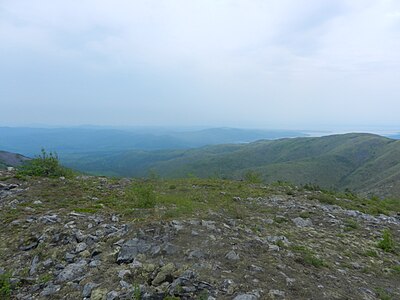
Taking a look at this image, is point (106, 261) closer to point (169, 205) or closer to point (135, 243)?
point (135, 243)

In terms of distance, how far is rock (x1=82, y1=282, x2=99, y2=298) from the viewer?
249 inches

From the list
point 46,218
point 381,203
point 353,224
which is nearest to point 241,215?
point 353,224

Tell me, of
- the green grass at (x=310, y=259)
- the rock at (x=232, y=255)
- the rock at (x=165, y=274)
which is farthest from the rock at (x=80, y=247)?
the green grass at (x=310, y=259)

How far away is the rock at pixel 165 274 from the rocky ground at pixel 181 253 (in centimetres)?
2

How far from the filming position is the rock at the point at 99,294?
20.1ft

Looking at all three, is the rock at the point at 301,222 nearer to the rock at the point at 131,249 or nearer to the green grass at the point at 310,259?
the green grass at the point at 310,259

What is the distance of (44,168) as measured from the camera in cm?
1875

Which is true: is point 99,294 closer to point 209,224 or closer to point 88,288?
point 88,288

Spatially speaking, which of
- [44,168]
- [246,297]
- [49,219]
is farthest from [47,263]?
[44,168]

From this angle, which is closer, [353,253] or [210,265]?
[210,265]

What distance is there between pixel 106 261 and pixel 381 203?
18564mm

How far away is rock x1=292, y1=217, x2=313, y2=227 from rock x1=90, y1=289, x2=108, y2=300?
856 centimetres

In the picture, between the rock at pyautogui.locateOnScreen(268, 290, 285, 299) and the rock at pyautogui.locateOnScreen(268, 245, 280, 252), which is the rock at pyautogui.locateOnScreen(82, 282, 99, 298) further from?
the rock at pyautogui.locateOnScreen(268, 245, 280, 252)

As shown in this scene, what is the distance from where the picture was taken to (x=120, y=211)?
11.3 metres
